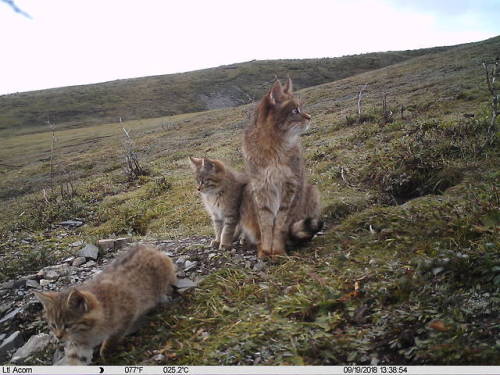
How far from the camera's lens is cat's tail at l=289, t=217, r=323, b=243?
693cm

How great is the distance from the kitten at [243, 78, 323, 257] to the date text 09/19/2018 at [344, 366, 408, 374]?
10.2 feet

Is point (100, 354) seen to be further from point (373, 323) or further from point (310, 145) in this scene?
point (310, 145)

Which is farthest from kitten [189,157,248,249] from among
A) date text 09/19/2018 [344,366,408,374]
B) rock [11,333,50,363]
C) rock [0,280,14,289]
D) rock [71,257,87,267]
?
date text 09/19/2018 [344,366,408,374]

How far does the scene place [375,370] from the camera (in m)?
3.74

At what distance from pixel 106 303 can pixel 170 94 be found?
114768 millimetres

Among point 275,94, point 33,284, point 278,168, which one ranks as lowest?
point 33,284

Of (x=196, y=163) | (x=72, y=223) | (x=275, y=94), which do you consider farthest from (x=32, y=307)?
(x=72, y=223)

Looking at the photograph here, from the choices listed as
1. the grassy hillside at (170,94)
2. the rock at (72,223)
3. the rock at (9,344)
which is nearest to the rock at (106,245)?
the rock at (9,344)

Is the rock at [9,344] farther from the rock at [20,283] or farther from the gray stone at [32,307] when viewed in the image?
the rock at [20,283]

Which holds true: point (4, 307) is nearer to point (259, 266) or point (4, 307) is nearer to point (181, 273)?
point (181, 273)

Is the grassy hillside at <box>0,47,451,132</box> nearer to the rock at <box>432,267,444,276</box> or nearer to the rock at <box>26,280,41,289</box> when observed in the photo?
the rock at <box>26,280,41,289</box>

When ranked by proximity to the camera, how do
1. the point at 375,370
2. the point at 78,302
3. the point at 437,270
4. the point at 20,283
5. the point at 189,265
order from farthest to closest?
1. the point at 20,283
2. the point at 189,265
3. the point at 78,302
4. the point at 437,270
5. the point at 375,370

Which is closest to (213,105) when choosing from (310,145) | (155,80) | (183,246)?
(155,80)

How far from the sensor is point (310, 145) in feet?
57.6
